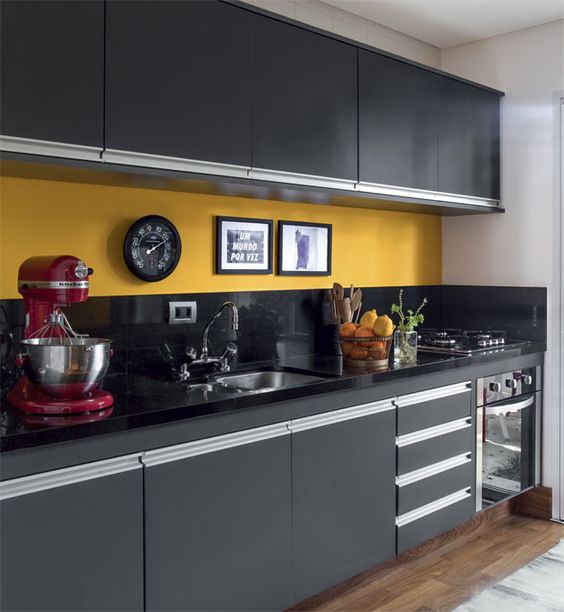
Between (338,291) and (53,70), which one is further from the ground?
(53,70)

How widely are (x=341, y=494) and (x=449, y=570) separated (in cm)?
81

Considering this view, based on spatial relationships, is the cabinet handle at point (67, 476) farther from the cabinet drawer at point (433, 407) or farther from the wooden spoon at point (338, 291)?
the wooden spoon at point (338, 291)

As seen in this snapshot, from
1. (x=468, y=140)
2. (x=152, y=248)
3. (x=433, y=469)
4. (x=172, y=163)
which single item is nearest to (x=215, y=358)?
(x=152, y=248)

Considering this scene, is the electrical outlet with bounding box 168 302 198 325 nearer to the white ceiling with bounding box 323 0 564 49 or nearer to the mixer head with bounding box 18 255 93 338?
the mixer head with bounding box 18 255 93 338

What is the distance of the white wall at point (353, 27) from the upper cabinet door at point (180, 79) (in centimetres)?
75

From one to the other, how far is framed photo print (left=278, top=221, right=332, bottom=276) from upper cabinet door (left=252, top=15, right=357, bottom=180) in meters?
0.47

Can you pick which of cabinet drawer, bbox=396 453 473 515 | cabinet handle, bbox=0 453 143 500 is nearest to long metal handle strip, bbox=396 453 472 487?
cabinet drawer, bbox=396 453 473 515

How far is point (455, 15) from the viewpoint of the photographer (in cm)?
367

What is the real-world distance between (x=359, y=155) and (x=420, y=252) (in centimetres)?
123

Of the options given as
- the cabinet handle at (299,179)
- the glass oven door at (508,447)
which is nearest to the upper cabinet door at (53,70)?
the cabinet handle at (299,179)

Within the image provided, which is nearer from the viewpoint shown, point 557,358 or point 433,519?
point 433,519

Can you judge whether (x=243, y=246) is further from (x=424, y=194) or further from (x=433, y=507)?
(x=433, y=507)

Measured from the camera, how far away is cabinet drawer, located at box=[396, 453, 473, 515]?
306 centimetres

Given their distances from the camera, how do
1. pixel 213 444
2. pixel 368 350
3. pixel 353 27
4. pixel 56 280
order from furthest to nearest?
pixel 353 27 < pixel 368 350 < pixel 213 444 < pixel 56 280
